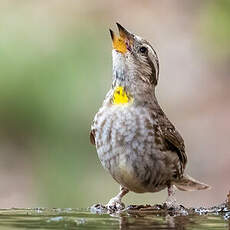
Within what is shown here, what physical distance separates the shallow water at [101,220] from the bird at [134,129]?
3.76 feet

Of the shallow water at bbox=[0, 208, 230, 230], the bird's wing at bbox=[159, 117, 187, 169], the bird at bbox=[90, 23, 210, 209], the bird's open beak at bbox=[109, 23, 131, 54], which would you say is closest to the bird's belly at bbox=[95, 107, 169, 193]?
the bird at bbox=[90, 23, 210, 209]

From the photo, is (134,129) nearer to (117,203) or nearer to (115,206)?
(117,203)

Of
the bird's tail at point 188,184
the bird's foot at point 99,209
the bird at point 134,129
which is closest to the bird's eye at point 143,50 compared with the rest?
the bird at point 134,129

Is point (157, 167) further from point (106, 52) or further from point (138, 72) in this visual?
point (106, 52)

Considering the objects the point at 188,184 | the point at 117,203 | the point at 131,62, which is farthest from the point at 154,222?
the point at 188,184

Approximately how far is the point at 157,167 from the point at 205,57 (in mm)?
11383

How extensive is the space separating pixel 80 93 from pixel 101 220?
8.78m

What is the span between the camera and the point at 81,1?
21250mm

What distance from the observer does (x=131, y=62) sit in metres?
9.39

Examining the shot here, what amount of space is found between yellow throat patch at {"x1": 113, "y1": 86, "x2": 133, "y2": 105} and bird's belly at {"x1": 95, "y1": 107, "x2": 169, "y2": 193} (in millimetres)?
85

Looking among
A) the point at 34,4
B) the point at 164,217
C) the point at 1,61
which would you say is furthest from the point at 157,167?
the point at 34,4

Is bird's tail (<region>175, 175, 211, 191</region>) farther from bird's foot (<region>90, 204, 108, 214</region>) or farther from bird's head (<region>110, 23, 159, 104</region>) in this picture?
bird's foot (<region>90, 204, 108, 214</region>)

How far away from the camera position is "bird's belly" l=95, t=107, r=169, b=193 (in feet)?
29.9

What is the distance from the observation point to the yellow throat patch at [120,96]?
932 cm
